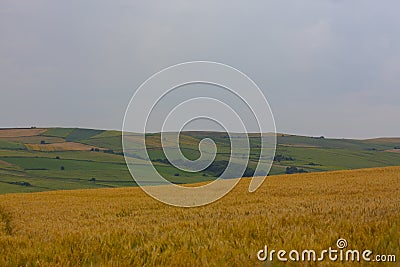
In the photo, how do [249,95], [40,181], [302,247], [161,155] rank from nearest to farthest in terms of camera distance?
[302,247], [249,95], [40,181], [161,155]

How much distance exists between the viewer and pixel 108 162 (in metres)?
89.9

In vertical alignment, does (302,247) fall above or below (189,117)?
below

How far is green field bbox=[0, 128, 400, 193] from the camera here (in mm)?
73188

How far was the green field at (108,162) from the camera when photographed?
73.2 meters

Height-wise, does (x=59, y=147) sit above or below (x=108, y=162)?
above

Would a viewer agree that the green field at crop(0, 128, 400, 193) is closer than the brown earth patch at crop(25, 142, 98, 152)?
Yes

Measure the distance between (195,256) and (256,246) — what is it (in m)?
0.80

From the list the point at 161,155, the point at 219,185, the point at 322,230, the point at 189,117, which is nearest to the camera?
the point at 322,230

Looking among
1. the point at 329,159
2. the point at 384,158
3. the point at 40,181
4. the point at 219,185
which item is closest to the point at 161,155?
the point at 40,181

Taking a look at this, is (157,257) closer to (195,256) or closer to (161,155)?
(195,256)

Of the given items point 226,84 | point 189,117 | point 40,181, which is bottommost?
point 40,181

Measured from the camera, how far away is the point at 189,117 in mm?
14148

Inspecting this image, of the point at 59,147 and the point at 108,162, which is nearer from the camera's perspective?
the point at 108,162

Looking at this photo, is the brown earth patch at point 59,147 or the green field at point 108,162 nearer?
the green field at point 108,162
